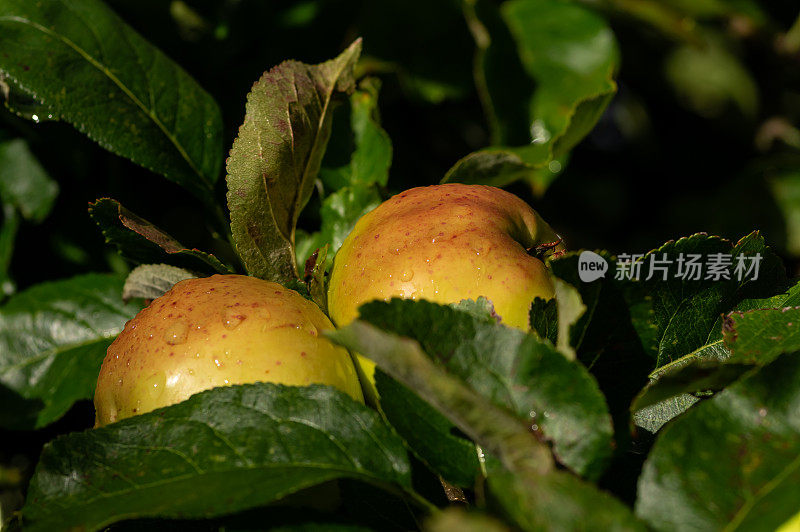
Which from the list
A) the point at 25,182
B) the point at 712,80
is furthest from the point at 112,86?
the point at 712,80

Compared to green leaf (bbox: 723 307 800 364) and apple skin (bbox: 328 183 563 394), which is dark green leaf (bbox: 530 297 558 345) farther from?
green leaf (bbox: 723 307 800 364)

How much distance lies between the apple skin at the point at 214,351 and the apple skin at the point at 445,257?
0.05 m

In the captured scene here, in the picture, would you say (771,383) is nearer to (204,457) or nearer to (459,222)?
(459,222)

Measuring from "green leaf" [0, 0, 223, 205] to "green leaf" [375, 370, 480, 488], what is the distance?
0.46 metres

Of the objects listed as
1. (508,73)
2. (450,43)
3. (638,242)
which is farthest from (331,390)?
(638,242)

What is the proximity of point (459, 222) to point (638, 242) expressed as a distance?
4.70 feet

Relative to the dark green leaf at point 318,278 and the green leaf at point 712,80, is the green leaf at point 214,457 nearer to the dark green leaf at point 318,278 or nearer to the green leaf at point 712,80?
the dark green leaf at point 318,278

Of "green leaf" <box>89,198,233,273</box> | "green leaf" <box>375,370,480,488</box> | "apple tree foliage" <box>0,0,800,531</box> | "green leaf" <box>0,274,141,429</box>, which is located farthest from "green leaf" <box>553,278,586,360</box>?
"green leaf" <box>0,274,141,429</box>

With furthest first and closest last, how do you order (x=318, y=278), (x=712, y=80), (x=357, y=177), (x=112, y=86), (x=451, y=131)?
(x=712, y=80), (x=451, y=131), (x=357, y=177), (x=112, y=86), (x=318, y=278)

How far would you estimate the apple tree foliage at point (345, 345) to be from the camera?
1.61 feet

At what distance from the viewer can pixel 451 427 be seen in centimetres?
58

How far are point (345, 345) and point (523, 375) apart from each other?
13 cm

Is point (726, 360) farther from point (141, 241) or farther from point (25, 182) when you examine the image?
point (25, 182)

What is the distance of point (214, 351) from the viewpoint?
24.2 inches
